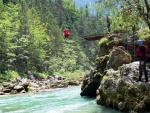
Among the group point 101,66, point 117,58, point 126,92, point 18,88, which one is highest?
point 117,58

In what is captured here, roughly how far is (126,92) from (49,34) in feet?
192

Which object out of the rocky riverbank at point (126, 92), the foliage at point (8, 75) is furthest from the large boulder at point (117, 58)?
the foliage at point (8, 75)

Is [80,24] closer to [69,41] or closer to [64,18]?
[64,18]

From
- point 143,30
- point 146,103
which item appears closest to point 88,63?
point 143,30

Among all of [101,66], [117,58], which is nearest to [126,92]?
[117,58]

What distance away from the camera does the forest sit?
1490cm

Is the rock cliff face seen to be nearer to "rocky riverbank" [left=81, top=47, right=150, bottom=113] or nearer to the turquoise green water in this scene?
the turquoise green water

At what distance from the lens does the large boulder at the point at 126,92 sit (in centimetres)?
1184

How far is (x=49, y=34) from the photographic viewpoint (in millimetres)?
69812

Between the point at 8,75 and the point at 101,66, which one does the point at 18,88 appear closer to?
the point at 101,66

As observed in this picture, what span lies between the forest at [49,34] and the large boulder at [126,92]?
10.3 feet

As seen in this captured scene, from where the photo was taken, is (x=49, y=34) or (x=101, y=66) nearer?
(x=101, y=66)

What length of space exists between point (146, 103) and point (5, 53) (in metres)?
31.4

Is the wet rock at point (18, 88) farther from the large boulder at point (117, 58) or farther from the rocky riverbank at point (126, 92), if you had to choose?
the rocky riverbank at point (126, 92)
